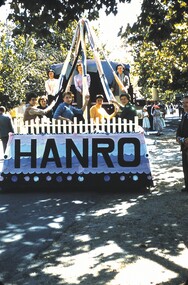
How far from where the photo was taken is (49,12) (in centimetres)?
738

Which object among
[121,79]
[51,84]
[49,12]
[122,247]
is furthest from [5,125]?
[122,247]

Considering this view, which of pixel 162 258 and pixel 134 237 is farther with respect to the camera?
pixel 134 237

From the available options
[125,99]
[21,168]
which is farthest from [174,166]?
[21,168]

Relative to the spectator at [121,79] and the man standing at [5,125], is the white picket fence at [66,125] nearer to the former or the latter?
the man standing at [5,125]

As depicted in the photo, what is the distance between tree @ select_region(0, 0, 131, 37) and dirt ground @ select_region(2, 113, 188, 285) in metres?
3.63

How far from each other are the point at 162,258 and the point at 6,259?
6.10ft

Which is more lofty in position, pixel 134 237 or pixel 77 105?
pixel 77 105

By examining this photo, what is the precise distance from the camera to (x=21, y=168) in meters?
8.87

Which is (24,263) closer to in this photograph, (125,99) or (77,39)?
(125,99)

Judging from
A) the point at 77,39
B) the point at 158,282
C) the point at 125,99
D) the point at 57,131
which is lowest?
the point at 158,282

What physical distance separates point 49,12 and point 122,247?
4.58 metres

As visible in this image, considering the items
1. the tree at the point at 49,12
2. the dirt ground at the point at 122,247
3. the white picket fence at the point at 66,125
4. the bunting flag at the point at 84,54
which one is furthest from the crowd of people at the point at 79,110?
the tree at the point at 49,12

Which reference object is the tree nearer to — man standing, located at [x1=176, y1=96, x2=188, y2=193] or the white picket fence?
the white picket fence

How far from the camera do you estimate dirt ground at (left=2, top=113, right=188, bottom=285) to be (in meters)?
4.18
